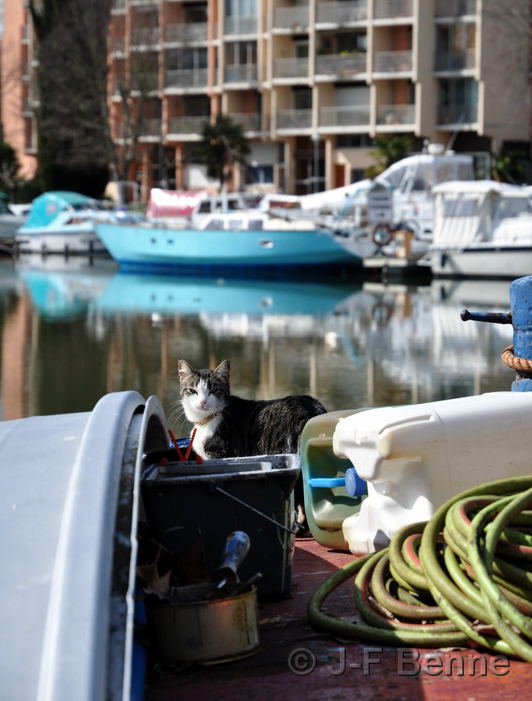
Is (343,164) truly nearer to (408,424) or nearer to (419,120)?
(419,120)

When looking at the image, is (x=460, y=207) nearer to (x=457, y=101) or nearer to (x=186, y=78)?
(x=457, y=101)

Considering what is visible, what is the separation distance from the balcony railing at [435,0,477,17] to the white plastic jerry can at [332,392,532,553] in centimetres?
5077

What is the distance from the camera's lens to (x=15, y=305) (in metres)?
27.8

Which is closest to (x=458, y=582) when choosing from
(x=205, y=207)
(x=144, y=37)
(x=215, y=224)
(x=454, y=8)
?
(x=215, y=224)

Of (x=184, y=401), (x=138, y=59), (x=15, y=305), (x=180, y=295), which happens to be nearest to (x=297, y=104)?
(x=138, y=59)

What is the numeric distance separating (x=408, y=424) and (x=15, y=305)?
23735 mm

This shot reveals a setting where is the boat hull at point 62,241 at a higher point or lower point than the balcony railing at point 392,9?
lower

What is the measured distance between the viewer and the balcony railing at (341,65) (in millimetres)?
55344

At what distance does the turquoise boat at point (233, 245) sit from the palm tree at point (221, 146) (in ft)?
54.1

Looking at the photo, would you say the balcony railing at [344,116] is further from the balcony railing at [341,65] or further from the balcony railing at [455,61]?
the balcony railing at [455,61]

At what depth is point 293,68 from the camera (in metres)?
57.3

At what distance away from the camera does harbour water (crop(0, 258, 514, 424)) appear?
1504cm

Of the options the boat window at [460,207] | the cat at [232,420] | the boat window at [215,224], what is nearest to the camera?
the cat at [232,420]

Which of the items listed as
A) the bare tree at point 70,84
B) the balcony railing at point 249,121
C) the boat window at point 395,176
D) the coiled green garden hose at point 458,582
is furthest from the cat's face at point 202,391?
the bare tree at point 70,84
